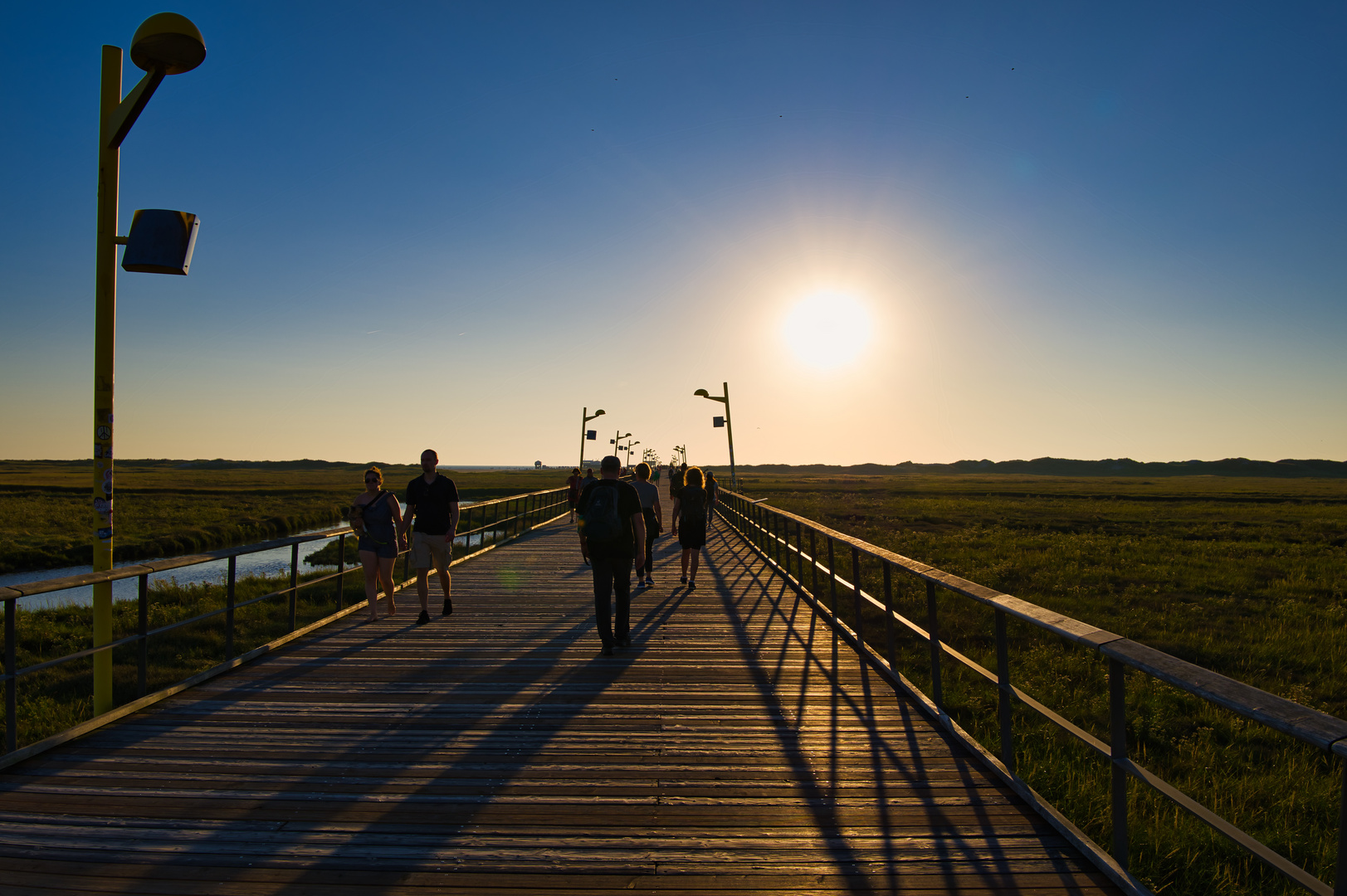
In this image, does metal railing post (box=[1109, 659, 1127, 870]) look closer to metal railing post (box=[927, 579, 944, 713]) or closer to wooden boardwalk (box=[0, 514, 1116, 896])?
wooden boardwalk (box=[0, 514, 1116, 896])

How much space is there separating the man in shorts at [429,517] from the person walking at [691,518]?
3.46 meters

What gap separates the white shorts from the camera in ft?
24.9

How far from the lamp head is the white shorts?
4.45 metres

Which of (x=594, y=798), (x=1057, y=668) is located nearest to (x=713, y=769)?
(x=594, y=798)

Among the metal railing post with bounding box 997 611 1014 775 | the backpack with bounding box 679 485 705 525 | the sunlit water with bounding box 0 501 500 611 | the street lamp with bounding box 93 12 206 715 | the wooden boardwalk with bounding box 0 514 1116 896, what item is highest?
the street lamp with bounding box 93 12 206 715

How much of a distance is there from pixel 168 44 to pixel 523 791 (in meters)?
4.81

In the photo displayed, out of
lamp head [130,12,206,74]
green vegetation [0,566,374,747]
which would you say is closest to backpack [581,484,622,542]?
green vegetation [0,566,374,747]

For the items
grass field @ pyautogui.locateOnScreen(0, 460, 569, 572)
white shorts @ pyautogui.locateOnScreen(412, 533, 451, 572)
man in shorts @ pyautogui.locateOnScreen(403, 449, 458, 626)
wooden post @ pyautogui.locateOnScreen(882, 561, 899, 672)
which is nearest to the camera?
wooden post @ pyautogui.locateOnScreen(882, 561, 899, 672)

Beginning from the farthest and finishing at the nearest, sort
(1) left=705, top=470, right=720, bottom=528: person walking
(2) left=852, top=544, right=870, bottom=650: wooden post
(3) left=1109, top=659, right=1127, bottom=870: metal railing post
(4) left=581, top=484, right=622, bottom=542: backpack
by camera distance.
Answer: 1. (1) left=705, top=470, right=720, bottom=528: person walking
2. (4) left=581, top=484, right=622, bottom=542: backpack
3. (2) left=852, top=544, right=870, bottom=650: wooden post
4. (3) left=1109, top=659, right=1127, bottom=870: metal railing post

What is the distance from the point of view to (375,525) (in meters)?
7.45

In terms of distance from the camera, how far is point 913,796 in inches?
142

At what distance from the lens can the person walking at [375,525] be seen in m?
7.39

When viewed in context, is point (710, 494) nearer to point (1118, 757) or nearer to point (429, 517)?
point (429, 517)

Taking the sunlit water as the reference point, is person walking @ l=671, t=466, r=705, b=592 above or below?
above
